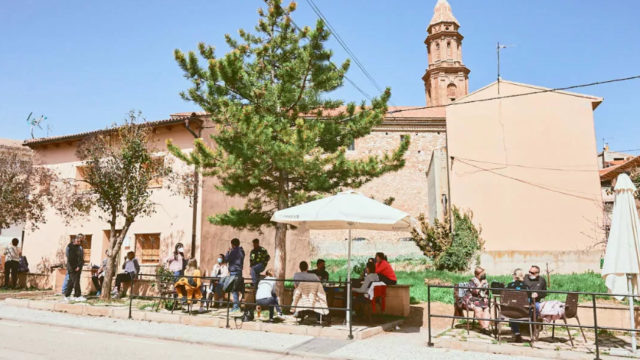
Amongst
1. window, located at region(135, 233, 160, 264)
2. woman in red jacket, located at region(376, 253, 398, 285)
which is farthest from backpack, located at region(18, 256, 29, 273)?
woman in red jacket, located at region(376, 253, 398, 285)

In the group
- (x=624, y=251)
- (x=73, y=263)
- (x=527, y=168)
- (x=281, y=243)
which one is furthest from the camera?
(x=527, y=168)

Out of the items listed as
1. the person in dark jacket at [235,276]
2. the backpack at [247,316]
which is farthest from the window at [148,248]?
the backpack at [247,316]

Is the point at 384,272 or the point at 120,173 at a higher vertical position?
the point at 120,173

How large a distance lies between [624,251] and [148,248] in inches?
583

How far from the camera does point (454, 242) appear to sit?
956 inches

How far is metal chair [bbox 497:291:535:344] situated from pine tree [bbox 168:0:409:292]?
5.13 m

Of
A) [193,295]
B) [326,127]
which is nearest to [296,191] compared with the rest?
[326,127]

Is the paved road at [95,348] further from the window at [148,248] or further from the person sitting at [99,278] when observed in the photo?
the window at [148,248]

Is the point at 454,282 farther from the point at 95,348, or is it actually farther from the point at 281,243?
the point at 95,348

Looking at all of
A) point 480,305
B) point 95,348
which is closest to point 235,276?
point 95,348

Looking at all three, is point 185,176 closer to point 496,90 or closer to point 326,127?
point 326,127

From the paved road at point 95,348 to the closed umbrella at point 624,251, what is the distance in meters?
5.46

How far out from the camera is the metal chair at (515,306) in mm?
8195

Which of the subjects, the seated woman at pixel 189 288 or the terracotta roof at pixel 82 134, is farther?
the terracotta roof at pixel 82 134
